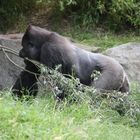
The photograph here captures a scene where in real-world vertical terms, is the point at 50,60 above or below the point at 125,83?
above

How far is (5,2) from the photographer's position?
1023 cm

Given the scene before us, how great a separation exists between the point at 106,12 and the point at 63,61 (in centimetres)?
451

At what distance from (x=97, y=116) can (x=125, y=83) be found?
1.61m

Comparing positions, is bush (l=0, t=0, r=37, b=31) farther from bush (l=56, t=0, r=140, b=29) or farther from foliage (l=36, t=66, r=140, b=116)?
foliage (l=36, t=66, r=140, b=116)

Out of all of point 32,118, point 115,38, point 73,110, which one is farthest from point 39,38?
point 115,38

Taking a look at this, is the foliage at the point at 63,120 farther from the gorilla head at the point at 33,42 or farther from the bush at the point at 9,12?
the bush at the point at 9,12

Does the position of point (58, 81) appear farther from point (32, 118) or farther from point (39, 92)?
point (32, 118)

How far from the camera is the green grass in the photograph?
4.10 m

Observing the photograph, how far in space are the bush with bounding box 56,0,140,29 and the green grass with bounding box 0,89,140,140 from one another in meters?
4.75

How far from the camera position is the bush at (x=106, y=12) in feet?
33.3

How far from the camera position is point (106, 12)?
10430mm

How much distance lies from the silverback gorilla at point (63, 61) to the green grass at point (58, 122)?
73 centimetres

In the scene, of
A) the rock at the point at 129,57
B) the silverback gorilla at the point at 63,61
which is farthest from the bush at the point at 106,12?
the silverback gorilla at the point at 63,61

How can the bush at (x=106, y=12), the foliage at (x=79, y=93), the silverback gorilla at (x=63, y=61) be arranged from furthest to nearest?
the bush at (x=106, y=12) → the silverback gorilla at (x=63, y=61) → the foliage at (x=79, y=93)
